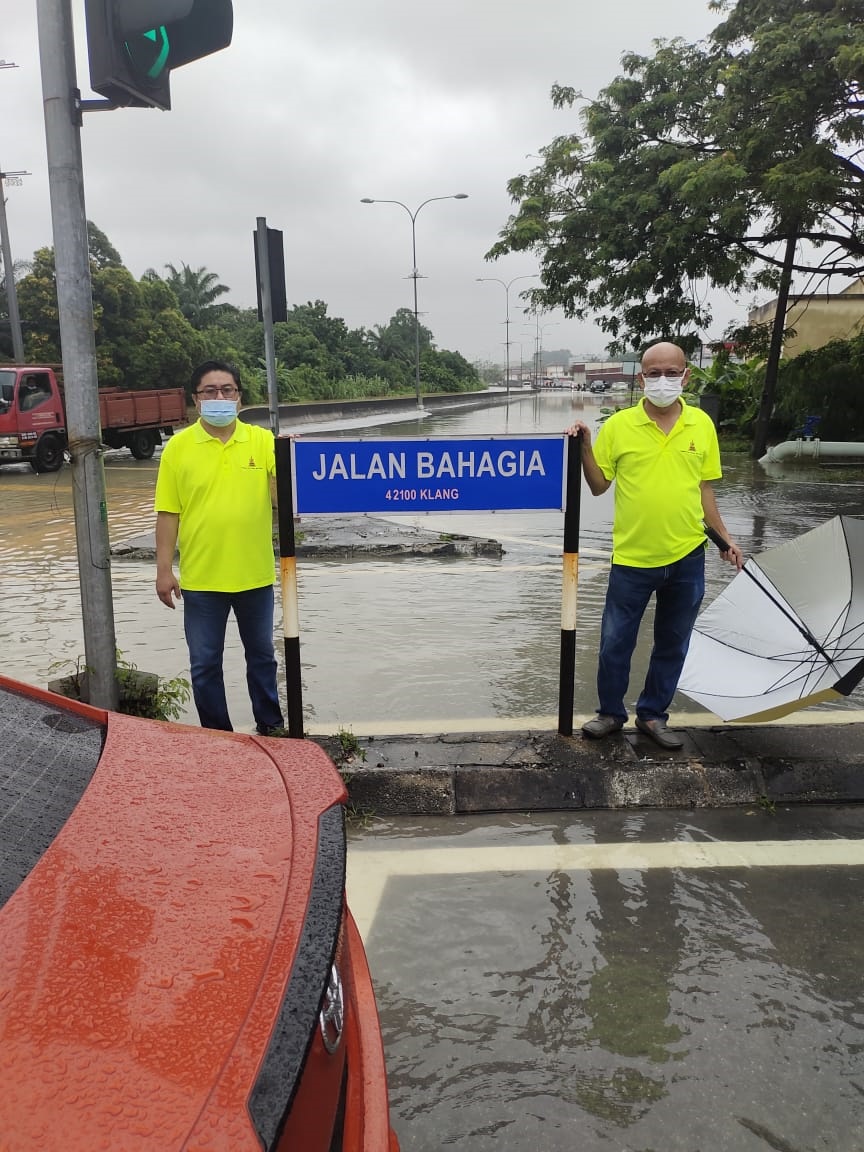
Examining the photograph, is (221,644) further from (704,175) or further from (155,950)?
(704,175)

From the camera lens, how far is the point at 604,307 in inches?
665

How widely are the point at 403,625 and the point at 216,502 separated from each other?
109 inches

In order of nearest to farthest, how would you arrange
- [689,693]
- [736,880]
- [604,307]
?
1. [736,880]
2. [689,693]
3. [604,307]

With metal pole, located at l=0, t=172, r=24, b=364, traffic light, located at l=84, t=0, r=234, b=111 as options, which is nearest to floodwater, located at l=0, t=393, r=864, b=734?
traffic light, located at l=84, t=0, r=234, b=111

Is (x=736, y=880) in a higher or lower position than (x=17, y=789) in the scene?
lower

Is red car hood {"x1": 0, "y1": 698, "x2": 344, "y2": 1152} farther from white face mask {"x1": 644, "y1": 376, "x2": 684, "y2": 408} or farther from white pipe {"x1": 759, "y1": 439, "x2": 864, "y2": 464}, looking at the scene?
white pipe {"x1": 759, "y1": 439, "x2": 864, "y2": 464}

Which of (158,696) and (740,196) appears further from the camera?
(740,196)

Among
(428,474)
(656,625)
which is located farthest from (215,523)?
(656,625)

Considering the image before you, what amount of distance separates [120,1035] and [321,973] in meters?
0.28

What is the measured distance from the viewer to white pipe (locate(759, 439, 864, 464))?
17516 mm

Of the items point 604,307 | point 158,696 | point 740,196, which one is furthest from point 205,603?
point 604,307

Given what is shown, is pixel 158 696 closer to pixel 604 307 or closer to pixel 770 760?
pixel 770 760

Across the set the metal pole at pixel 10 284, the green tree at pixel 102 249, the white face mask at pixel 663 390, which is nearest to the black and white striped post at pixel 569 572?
the white face mask at pixel 663 390

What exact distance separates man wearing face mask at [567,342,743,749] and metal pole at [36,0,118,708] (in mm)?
1930
